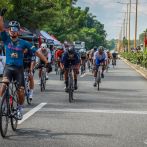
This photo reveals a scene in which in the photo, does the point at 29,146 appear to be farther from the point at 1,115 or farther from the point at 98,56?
the point at 98,56

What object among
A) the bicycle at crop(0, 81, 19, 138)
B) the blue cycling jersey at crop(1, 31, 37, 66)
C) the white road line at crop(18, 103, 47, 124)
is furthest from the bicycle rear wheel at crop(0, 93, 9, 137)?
the white road line at crop(18, 103, 47, 124)

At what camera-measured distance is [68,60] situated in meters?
11.3

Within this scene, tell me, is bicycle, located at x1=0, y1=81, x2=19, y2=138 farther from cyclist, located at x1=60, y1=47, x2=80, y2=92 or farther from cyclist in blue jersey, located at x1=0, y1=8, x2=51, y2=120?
cyclist, located at x1=60, y1=47, x2=80, y2=92

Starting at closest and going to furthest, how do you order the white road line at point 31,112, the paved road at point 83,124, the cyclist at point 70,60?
the paved road at point 83,124
the white road line at point 31,112
the cyclist at point 70,60

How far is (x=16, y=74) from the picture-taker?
640 centimetres

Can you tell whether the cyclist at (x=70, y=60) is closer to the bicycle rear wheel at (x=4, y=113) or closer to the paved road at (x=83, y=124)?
the paved road at (x=83, y=124)

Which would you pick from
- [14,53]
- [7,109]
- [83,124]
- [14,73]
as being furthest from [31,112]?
[7,109]

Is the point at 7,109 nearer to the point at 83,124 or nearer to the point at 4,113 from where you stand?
the point at 4,113

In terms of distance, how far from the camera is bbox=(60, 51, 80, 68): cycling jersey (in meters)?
11.1

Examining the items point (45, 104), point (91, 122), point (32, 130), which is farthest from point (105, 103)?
point (32, 130)

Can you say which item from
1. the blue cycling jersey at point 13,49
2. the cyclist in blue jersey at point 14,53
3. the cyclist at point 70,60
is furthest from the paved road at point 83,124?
the blue cycling jersey at point 13,49

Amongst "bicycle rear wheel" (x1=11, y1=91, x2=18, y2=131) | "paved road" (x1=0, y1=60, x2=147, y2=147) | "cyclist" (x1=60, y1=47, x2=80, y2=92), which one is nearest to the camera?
"paved road" (x1=0, y1=60, x2=147, y2=147)

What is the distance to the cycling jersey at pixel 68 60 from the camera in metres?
11.1

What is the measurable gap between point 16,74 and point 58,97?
486 centimetres
